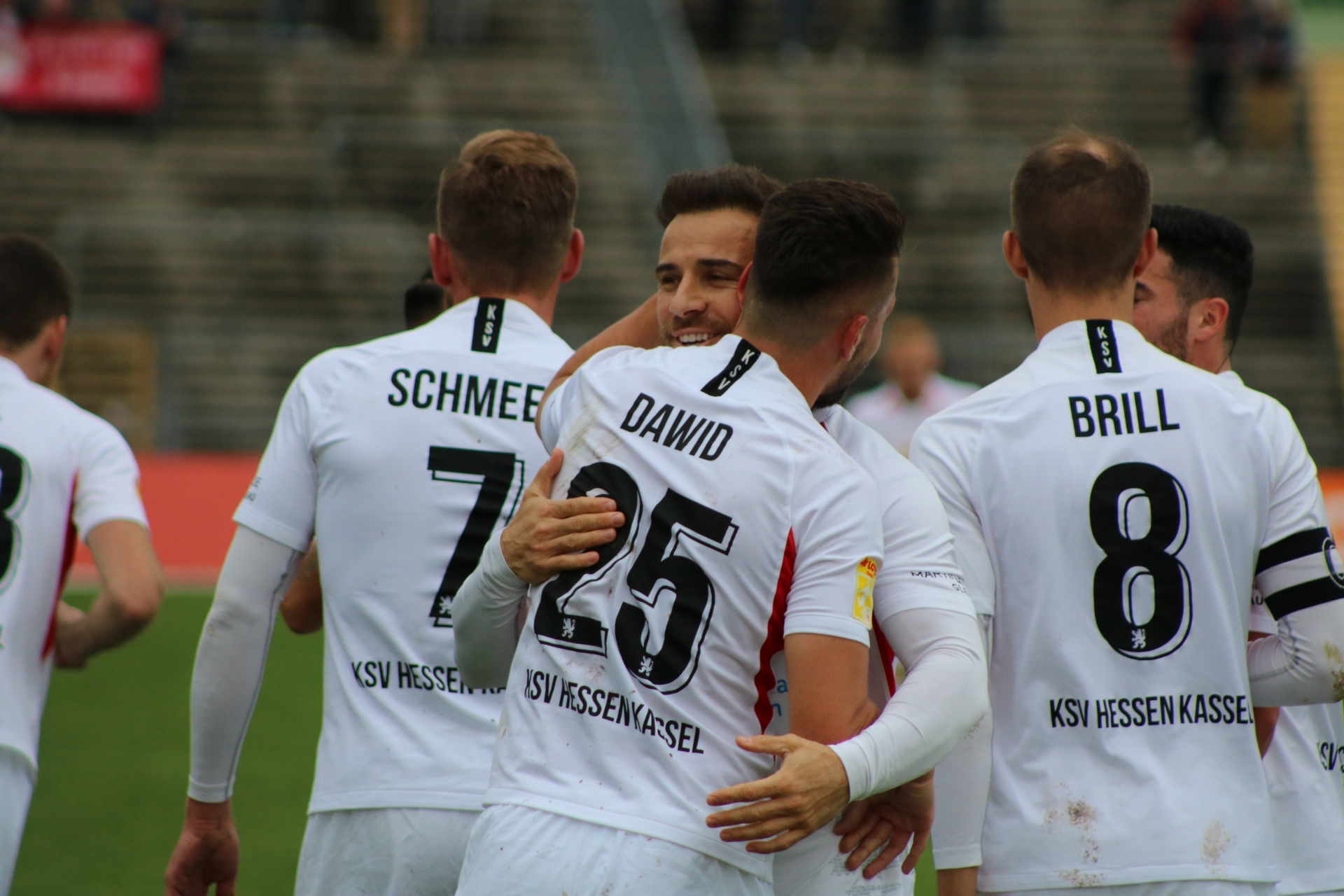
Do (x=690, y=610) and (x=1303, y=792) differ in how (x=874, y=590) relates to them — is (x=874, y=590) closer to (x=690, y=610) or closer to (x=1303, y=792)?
(x=690, y=610)

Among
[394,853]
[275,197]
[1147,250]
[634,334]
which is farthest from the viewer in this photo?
[275,197]

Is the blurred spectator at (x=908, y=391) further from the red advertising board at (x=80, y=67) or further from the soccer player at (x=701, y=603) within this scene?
the red advertising board at (x=80, y=67)

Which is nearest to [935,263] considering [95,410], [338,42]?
[338,42]

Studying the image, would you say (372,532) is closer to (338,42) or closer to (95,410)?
(95,410)

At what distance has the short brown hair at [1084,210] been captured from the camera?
10.5 ft

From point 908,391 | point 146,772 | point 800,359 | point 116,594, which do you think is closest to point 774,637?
point 800,359

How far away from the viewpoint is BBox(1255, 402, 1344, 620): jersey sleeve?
120 inches

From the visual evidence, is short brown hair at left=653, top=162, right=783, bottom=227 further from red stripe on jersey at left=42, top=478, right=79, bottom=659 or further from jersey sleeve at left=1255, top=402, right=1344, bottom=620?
red stripe on jersey at left=42, top=478, right=79, bottom=659

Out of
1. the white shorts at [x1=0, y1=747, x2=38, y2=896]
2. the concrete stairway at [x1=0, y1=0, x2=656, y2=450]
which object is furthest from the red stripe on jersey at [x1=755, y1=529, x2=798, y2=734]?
the concrete stairway at [x1=0, y1=0, x2=656, y2=450]

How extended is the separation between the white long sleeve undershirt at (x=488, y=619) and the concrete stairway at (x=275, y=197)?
14.6 metres

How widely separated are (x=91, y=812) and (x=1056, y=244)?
6.67 metres

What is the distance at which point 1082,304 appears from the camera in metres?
3.23

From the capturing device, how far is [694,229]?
3359 mm

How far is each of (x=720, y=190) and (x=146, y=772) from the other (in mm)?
6750
